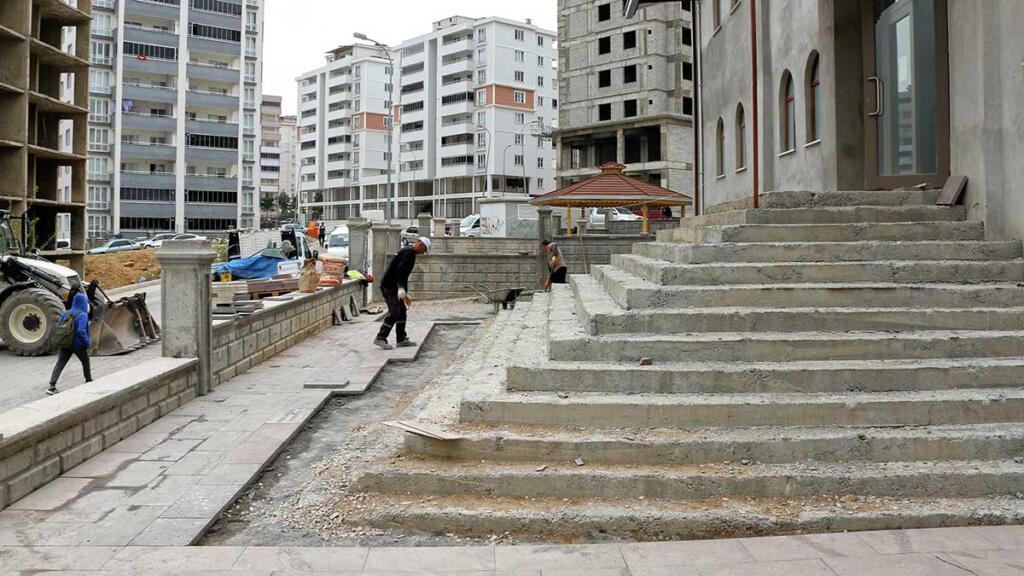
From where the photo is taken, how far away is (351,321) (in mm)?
16344

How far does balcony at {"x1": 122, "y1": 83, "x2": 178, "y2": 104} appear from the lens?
57306 millimetres

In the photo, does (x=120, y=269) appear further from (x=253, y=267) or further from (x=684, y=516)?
(x=684, y=516)

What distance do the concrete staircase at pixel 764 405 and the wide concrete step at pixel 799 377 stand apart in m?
0.01

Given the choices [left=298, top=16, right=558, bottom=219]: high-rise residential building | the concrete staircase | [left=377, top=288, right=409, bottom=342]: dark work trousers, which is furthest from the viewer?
[left=298, top=16, right=558, bottom=219]: high-rise residential building

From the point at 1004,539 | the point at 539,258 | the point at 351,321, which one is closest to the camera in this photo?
the point at 1004,539

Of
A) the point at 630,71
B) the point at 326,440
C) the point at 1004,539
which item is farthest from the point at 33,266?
the point at 630,71

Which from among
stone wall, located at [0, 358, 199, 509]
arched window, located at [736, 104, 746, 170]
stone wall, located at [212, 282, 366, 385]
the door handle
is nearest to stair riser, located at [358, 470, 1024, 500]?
stone wall, located at [0, 358, 199, 509]

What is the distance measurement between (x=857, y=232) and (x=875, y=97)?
12.3ft

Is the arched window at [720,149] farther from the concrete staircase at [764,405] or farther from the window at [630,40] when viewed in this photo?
the window at [630,40]

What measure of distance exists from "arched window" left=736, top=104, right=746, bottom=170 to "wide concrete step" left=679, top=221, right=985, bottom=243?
25.7ft

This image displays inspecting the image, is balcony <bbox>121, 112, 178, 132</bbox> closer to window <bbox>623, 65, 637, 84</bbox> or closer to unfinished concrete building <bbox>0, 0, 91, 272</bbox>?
window <bbox>623, 65, 637, 84</bbox>

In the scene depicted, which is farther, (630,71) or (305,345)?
(630,71)

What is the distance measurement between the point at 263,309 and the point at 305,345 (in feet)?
5.56

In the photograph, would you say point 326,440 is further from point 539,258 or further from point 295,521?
point 539,258
